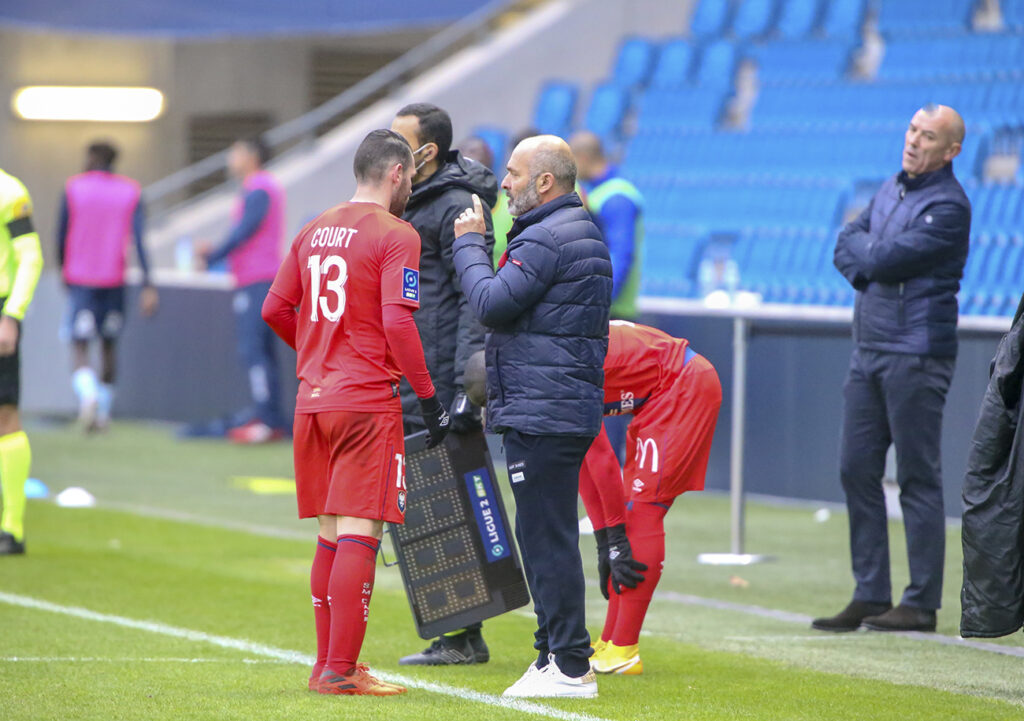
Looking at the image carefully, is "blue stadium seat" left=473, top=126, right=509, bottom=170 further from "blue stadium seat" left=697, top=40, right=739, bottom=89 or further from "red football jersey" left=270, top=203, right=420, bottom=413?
"red football jersey" left=270, top=203, right=420, bottom=413

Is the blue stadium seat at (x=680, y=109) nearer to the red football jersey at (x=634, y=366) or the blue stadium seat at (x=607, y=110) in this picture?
the blue stadium seat at (x=607, y=110)

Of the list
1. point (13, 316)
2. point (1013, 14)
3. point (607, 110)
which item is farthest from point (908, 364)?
point (607, 110)

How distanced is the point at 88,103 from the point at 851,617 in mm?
16126

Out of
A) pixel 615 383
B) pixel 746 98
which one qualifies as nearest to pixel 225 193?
pixel 746 98

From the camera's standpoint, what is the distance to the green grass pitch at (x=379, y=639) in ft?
17.5

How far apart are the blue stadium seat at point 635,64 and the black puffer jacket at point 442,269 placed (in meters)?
12.1

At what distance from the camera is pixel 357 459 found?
Answer: 17.6 feet

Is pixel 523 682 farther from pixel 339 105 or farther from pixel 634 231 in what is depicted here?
Answer: pixel 339 105

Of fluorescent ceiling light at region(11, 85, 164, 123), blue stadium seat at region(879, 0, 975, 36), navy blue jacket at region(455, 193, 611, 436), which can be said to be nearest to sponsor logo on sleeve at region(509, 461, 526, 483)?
navy blue jacket at region(455, 193, 611, 436)

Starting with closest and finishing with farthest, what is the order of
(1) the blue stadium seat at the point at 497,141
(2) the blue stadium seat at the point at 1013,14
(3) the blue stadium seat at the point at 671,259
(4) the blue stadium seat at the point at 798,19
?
(3) the blue stadium seat at the point at 671,259 < (2) the blue stadium seat at the point at 1013,14 < (4) the blue stadium seat at the point at 798,19 < (1) the blue stadium seat at the point at 497,141

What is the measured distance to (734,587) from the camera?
8031 mm

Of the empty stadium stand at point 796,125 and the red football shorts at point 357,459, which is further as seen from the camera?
the empty stadium stand at point 796,125

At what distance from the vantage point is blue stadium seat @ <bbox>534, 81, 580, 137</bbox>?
17.9 m

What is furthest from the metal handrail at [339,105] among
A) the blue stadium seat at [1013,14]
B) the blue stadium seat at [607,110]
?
the blue stadium seat at [1013,14]
